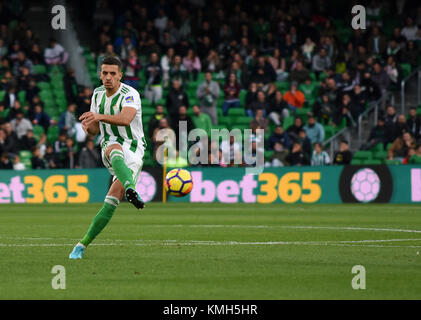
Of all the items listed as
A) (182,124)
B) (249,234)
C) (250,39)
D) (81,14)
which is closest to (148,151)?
(182,124)

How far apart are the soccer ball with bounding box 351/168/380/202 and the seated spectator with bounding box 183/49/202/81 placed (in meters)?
8.37

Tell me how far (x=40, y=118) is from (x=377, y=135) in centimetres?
1030

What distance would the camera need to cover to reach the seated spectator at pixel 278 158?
26766 mm

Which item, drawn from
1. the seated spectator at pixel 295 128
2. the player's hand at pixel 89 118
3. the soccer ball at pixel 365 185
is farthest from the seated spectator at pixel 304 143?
the player's hand at pixel 89 118

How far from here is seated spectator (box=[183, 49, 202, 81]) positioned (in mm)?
31188

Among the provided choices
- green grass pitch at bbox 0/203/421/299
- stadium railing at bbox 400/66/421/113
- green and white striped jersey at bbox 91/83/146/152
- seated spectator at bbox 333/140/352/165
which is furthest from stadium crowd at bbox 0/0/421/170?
green and white striped jersey at bbox 91/83/146/152

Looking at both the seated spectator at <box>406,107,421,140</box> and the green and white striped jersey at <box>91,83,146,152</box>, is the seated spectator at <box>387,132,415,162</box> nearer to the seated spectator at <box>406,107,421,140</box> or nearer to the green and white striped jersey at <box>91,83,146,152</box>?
the seated spectator at <box>406,107,421,140</box>

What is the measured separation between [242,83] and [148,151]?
14.5 feet

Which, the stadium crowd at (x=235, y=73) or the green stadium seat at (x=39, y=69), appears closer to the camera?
the stadium crowd at (x=235, y=73)

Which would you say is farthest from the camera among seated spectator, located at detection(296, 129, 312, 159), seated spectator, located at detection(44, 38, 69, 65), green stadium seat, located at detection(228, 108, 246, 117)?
seated spectator, located at detection(44, 38, 69, 65)

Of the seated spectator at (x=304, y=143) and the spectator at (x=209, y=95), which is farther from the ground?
the spectator at (x=209, y=95)

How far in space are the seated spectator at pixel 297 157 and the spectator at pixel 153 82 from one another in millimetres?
5644

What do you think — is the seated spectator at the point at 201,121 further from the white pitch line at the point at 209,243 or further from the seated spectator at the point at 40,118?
the white pitch line at the point at 209,243
